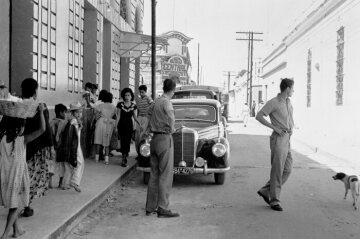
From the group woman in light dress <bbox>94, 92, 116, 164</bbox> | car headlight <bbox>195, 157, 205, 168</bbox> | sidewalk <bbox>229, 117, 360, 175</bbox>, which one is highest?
woman in light dress <bbox>94, 92, 116, 164</bbox>

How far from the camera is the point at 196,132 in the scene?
30.0 ft

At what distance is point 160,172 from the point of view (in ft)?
22.2

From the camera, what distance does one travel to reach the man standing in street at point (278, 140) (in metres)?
7.18

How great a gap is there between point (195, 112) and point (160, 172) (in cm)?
420

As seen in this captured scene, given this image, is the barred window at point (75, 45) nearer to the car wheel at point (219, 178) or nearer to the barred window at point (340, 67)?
the car wheel at point (219, 178)

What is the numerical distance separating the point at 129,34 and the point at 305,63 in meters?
12.2

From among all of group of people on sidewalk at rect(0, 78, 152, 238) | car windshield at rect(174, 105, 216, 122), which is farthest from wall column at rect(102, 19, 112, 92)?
group of people on sidewalk at rect(0, 78, 152, 238)

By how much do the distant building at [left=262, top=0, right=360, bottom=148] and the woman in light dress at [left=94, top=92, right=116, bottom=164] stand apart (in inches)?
364

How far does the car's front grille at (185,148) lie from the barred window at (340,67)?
1304 centimetres

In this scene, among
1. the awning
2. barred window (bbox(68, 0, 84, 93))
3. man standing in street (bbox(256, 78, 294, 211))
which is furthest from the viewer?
the awning

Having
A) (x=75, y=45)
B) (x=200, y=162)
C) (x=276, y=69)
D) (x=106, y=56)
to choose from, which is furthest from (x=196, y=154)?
(x=276, y=69)

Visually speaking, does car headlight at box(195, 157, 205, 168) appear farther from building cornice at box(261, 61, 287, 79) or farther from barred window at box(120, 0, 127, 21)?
building cornice at box(261, 61, 287, 79)

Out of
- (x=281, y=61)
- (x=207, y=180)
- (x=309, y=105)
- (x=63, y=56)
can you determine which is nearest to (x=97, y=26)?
(x=63, y=56)

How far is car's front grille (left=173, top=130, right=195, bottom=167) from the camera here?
8.87 metres
